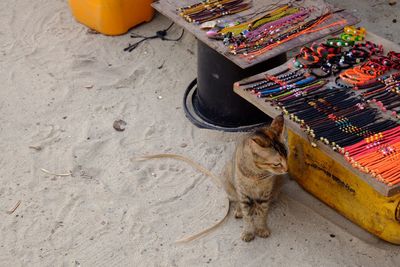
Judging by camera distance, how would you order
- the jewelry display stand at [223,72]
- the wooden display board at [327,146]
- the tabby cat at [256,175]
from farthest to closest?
the jewelry display stand at [223,72] < the tabby cat at [256,175] < the wooden display board at [327,146]

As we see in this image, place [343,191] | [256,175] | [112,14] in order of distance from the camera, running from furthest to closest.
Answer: [112,14]
[343,191]
[256,175]

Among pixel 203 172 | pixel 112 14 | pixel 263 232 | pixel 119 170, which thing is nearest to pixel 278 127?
pixel 263 232

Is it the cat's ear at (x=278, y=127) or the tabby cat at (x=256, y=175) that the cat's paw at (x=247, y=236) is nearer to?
the tabby cat at (x=256, y=175)

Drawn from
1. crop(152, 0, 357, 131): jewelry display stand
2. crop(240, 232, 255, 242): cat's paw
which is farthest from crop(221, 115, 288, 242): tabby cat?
crop(152, 0, 357, 131): jewelry display stand

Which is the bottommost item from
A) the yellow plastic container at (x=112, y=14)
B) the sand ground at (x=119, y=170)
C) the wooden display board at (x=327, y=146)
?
the sand ground at (x=119, y=170)

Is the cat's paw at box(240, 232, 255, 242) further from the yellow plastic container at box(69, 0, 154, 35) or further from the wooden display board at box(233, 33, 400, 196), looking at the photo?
the yellow plastic container at box(69, 0, 154, 35)

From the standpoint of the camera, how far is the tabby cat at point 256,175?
3197mm

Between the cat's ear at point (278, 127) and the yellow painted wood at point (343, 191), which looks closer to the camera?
the cat's ear at point (278, 127)

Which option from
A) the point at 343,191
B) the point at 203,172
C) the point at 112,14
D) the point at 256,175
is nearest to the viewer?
the point at 256,175

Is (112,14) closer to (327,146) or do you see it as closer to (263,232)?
(263,232)

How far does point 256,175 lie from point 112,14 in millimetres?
2633

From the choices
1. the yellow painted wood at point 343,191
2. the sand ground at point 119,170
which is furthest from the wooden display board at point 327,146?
the sand ground at point 119,170

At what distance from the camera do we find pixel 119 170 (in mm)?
4230

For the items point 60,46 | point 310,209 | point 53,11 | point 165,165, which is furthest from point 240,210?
point 53,11
